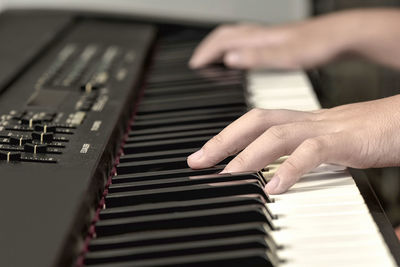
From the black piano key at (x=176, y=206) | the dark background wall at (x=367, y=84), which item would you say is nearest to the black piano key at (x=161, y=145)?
the black piano key at (x=176, y=206)

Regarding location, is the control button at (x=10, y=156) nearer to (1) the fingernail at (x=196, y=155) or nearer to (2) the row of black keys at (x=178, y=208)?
(2) the row of black keys at (x=178, y=208)

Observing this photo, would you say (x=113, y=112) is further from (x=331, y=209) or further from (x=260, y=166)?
(x=331, y=209)

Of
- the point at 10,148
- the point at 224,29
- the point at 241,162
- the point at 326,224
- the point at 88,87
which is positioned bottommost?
the point at 326,224

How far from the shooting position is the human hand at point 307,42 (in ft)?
4.75

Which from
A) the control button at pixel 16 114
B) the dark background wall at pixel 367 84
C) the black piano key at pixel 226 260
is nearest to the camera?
the black piano key at pixel 226 260

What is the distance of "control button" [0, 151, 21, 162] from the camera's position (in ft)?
2.92

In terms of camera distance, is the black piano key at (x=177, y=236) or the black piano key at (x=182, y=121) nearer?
the black piano key at (x=177, y=236)

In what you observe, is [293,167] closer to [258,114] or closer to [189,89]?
[258,114]

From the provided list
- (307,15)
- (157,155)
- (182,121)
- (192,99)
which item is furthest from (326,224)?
(307,15)

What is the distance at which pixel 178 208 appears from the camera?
0.81 metres

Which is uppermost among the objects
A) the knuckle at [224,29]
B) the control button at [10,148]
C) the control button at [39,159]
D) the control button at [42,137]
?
the knuckle at [224,29]

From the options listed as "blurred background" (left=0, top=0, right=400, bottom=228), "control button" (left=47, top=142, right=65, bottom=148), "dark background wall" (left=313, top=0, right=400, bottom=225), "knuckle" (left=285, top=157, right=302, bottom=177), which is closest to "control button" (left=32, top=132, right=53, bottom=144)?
"control button" (left=47, top=142, right=65, bottom=148)

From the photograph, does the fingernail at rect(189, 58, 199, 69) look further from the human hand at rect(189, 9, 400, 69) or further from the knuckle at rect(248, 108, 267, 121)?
the knuckle at rect(248, 108, 267, 121)

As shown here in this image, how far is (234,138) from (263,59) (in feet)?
1.79
